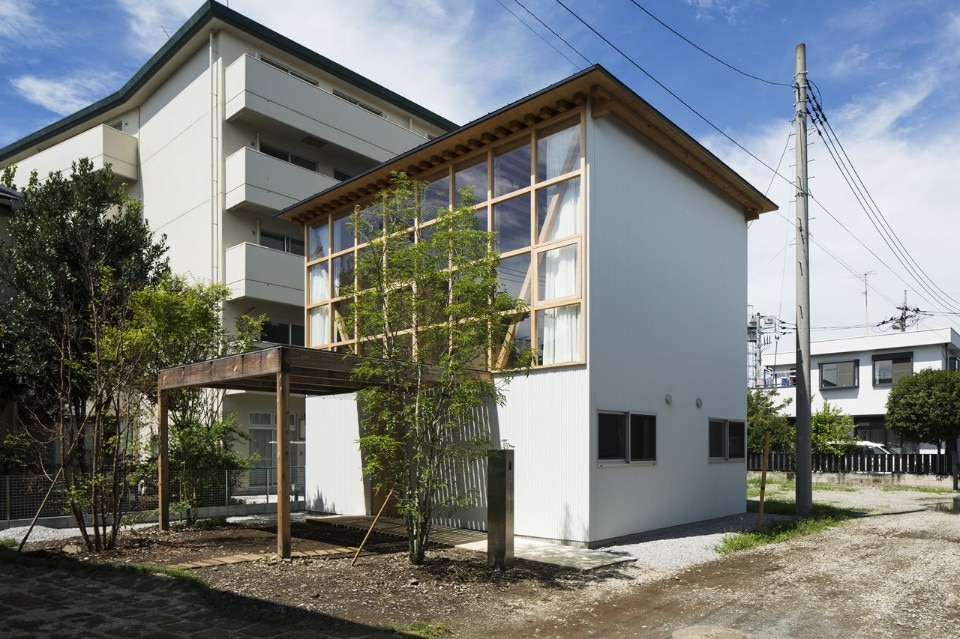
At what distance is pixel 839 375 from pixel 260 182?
30833 millimetres

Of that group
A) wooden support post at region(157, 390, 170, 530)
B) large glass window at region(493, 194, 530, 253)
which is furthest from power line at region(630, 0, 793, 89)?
wooden support post at region(157, 390, 170, 530)

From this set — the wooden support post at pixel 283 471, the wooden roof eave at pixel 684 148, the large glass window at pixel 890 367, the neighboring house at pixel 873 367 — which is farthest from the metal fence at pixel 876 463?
the wooden support post at pixel 283 471

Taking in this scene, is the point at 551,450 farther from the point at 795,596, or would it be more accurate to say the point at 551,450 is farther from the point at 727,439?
the point at 727,439

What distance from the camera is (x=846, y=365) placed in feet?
123

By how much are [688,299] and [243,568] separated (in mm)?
9666

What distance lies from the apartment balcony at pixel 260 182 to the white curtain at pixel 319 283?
663 centimetres

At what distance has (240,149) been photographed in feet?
75.7

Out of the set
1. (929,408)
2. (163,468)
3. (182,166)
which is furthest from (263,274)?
(929,408)

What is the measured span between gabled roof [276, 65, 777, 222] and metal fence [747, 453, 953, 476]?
42.2 ft

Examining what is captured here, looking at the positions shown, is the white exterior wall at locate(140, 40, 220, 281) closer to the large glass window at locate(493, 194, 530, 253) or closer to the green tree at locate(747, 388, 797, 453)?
the large glass window at locate(493, 194, 530, 253)

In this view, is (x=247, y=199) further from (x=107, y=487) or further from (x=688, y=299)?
(x=688, y=299)

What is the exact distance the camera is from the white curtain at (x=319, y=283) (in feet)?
56.1

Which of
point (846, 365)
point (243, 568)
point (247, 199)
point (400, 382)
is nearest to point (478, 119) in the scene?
point (400, 382)

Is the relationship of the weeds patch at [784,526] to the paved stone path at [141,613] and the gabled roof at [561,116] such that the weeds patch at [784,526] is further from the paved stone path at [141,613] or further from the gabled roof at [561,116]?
the paved stone path at [141,613]
